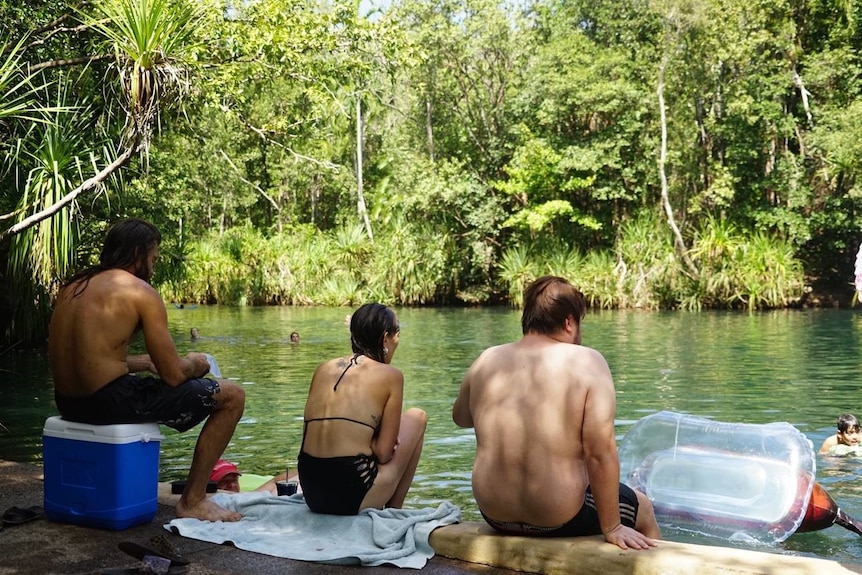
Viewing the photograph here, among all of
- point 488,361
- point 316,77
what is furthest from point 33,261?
point 488,361

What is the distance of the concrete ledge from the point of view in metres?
3.72

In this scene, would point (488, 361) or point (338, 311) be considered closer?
point (488, 361)

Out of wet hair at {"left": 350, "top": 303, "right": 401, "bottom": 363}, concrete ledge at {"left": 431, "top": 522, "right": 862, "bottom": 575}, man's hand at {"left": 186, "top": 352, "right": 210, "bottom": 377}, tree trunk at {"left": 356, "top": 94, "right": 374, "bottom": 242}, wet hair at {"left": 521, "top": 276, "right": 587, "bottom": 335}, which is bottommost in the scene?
concrete ledge at {"left": 431, "top": 522, "right": 862, "bottom": 575}

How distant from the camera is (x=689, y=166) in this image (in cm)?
3603

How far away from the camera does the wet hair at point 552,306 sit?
13.5ft

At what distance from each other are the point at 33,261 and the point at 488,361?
1056 centimetres

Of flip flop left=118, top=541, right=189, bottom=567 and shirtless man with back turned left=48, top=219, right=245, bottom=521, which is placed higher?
shirtless man with back turned left=48, top=219, right=245, bottom=521

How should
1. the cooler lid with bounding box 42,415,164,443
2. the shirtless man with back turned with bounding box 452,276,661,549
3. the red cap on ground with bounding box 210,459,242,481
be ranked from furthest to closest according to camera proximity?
1. the red cap on ground with bounding box 210,459,242,481
2. the cooler lid with bounding box 42,415,164,443
3. the shirtless man with back turned with bounding box 452,276,661,549

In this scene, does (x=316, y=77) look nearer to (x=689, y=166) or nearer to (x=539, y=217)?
(x=539, y=217)

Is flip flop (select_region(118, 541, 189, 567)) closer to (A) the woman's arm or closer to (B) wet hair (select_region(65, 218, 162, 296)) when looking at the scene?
(A) the woman's arm

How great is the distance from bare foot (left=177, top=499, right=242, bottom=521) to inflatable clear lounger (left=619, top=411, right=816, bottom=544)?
→ 114 inches

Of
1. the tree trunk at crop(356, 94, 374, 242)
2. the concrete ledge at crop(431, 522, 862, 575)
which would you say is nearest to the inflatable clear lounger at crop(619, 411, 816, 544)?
the concrete ledge at crop(431, 522, 862, 575)

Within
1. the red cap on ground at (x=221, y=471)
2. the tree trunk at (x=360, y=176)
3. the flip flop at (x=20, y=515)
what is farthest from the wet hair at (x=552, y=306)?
the tree trunk at (x=360, y=176)

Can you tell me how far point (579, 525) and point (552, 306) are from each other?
942 millimetres
